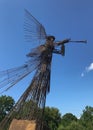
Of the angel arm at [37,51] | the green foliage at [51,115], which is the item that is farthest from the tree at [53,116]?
the angel arm at [37,51]

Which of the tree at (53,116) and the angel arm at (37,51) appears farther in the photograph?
the tree at (53,116)

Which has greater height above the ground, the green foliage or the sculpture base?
the green foliage

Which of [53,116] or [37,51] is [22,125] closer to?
[37,51]

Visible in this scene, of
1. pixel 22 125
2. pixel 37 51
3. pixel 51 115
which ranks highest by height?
pixel 51 115

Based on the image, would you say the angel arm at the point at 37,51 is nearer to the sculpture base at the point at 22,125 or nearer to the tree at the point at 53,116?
the sculpture base at the point at 22,125

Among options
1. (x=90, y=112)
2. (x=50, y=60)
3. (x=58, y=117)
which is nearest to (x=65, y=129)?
(x=58, y=117)

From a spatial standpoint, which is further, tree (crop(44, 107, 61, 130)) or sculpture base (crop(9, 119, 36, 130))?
tree (crop(44, 107, 61, 130))

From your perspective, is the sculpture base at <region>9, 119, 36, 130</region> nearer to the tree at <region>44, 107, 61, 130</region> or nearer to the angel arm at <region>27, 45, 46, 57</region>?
the angel arm at <region>27, 45, 46, 57</region>

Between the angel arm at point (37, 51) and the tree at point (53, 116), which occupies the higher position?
the tree at point (53, 116)

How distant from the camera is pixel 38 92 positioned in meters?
11.9

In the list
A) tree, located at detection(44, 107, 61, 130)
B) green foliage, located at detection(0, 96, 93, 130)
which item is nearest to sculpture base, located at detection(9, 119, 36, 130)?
green foliage, located at detection(0, 96, 93, 130)

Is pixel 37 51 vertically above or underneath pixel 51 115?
underneath

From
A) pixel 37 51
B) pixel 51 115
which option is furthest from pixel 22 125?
pixel 51 115

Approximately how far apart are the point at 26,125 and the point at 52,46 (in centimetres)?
394
